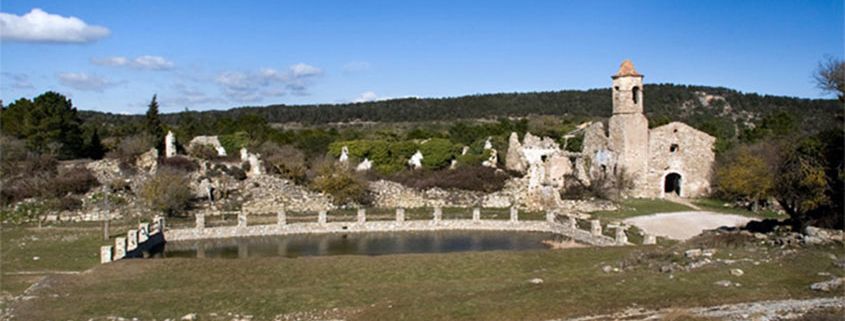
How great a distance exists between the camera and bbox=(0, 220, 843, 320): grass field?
53.4ft

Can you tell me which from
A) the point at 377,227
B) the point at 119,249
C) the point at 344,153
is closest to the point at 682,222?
the point at 377,227

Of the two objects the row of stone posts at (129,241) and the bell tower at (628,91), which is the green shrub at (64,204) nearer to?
the row of stone posts at (129,241)

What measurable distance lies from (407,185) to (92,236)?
21.8 meters

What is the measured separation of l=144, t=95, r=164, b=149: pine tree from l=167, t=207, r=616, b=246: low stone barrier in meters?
23.8

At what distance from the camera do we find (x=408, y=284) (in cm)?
1995

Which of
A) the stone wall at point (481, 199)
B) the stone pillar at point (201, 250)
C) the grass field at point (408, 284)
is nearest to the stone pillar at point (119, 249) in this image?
the grass field at point (408, 284)

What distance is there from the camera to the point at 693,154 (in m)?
50.3

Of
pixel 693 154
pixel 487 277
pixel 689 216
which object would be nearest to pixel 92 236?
pixel 487 277

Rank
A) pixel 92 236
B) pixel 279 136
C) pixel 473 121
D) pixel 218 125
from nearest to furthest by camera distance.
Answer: pixel 92 236
pixel 279 136
pixel 218 125
pixel 473 121

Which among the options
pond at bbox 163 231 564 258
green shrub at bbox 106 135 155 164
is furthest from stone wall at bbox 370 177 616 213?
green shrub at bbox 106 135 155 164

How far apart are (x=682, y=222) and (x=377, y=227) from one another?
1440 cm

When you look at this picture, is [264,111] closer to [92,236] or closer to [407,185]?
[407,185]

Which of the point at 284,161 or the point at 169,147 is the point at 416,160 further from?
the point at 169,147

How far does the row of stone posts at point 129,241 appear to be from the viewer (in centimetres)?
2555
